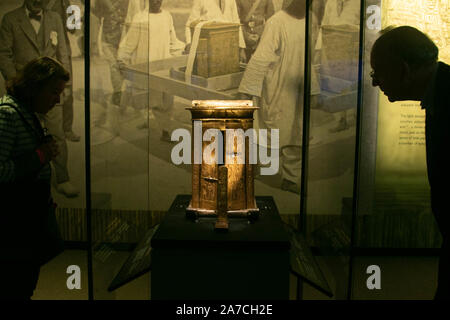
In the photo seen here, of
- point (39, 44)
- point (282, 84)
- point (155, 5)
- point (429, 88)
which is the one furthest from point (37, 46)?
point (429, 88)

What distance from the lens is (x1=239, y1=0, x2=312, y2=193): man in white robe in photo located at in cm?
405

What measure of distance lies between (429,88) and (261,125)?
7.96ft

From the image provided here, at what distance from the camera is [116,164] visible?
2.79m

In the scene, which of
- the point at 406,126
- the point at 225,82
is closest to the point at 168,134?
the point at 225,82

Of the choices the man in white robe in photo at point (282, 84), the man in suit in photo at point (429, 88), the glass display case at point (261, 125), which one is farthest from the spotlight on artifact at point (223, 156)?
the man in white robe in photo at point (282, 84)

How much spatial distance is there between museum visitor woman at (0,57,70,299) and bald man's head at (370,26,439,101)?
159 centimetres

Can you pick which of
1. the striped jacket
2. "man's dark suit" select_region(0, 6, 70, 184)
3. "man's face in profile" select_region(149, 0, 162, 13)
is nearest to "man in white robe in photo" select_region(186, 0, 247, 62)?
"man's face in profile" select_region(149, 0, 162, 13)

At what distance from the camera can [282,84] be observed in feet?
13.5

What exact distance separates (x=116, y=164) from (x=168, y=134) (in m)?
1.24

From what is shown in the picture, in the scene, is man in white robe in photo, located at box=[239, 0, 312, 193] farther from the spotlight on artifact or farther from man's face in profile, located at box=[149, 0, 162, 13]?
the spotlight on artifact

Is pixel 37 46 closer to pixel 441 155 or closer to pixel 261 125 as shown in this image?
pixel 261 125

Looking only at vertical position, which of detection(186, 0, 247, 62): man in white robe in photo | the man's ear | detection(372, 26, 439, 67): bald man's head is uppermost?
detection(186, 0, 247, 62): man in white robe in photo
